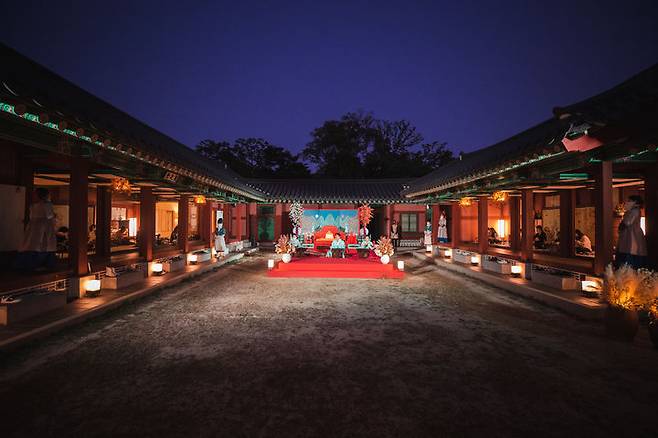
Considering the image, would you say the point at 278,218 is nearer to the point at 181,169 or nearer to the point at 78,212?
the point at 181,169

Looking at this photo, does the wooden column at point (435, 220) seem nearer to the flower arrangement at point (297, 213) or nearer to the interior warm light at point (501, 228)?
the interior warm light at point (501, 228)

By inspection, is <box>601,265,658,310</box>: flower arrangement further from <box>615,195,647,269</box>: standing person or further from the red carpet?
the red carpet

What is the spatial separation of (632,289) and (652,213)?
3.50 metres

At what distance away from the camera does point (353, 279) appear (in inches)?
391

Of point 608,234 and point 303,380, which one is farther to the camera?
point 608,234

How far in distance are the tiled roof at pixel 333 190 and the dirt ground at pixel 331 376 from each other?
13924 millimetres

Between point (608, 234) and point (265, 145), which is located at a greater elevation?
point (265, 145)

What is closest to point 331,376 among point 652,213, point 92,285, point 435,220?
point 92,285

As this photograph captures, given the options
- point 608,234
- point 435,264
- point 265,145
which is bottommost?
point 435,264

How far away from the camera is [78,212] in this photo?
6.40 meters

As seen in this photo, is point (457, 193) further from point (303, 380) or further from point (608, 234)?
point (303, 380)

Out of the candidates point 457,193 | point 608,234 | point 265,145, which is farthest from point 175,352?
point 265,145

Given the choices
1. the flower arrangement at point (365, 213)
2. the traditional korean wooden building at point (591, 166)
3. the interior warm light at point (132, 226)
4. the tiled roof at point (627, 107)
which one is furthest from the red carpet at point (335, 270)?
the interior warm light at point (132, 226)

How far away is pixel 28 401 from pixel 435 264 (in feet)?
42.1
